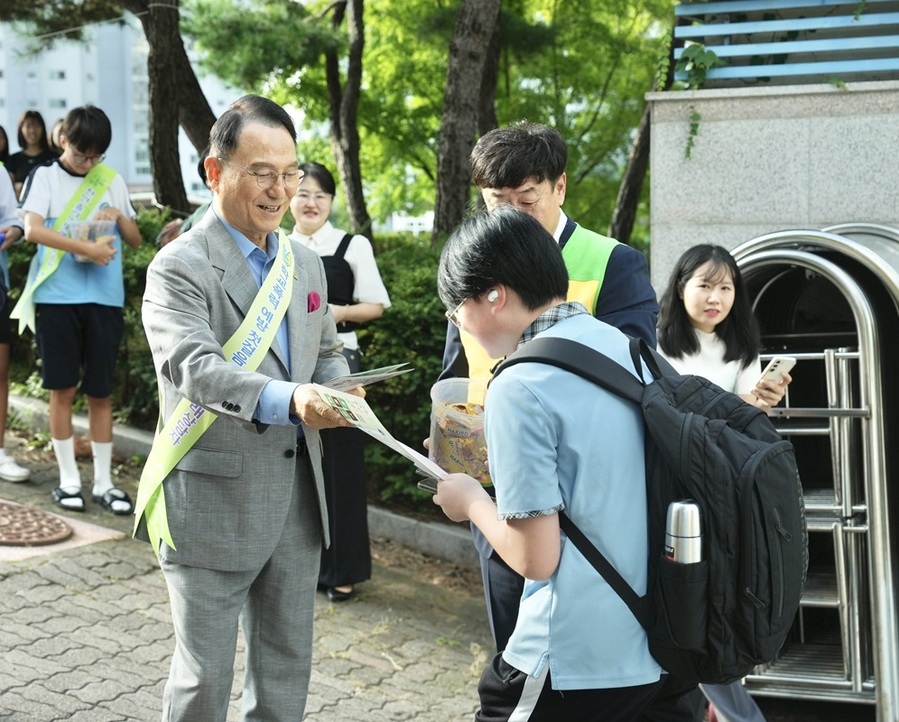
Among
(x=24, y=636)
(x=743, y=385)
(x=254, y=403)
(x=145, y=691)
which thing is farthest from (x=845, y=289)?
(x=24, y=636)

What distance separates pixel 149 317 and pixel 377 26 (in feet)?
51.3

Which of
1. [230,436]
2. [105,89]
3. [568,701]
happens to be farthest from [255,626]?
[105,89]

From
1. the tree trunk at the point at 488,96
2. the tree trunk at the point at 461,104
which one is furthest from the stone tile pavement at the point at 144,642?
the tree trunk at the point at 488,96

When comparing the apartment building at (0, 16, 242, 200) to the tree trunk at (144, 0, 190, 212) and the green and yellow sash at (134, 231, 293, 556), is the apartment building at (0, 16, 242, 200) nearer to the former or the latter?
the tree trunk at (144, 0, 190, 212)

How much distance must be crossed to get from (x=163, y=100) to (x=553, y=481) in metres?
8.28

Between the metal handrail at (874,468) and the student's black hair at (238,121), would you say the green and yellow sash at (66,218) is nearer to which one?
the student's black hair at (238,121)

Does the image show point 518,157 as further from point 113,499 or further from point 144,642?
point 113,499

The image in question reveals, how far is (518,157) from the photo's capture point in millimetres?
3115

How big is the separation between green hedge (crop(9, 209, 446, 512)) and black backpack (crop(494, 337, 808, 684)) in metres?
4.16

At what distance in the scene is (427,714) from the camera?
4.52m

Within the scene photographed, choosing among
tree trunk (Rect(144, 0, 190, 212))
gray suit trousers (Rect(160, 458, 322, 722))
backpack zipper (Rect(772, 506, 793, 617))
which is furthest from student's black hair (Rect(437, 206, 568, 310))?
tree trunk (Rect(144, 0, 190, 212))

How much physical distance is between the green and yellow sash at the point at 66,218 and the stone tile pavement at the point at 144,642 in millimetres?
1155

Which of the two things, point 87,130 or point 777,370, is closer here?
point 777,370

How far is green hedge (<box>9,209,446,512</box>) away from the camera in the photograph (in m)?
6.39
